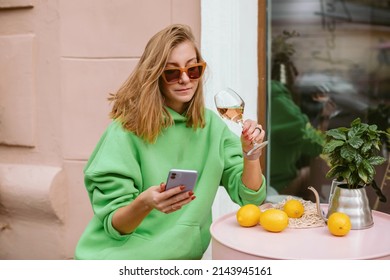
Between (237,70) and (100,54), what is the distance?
78 centimetres

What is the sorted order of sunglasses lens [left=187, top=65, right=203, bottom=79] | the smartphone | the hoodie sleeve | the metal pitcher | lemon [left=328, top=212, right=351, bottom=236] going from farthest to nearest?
the hoodie sleeve
sunglasses lens [left=187, top=65, right=203, bottom=79]
the metal pitcher
lemon [left=328, top=212, right=351, bottom=236]
the smartphone

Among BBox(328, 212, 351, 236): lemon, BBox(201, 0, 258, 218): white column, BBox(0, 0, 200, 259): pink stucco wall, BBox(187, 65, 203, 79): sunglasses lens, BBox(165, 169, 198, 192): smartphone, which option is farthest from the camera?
BBox(0, 0, 200, 259): pink stucco wall

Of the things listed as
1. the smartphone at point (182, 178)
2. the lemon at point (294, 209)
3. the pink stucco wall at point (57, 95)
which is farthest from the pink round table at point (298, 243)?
the pink stucco wall at point (57, 95)

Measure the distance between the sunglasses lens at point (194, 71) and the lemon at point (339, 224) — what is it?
2.19ft

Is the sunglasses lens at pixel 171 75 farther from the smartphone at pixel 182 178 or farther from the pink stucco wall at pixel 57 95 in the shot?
the pink stucco wall at pixel 57 95

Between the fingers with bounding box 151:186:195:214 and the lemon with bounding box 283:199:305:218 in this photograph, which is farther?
the lemon with bounding box 283:199:305:218

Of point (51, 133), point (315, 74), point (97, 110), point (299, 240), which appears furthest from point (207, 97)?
point (315, 74)

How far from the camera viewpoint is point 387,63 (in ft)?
17.2

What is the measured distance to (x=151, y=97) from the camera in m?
2.29

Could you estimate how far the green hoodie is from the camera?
2.26 metres

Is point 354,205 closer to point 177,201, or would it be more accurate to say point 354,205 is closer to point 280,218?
point 280,218

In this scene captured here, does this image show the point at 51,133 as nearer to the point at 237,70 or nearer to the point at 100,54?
the point at 100,54

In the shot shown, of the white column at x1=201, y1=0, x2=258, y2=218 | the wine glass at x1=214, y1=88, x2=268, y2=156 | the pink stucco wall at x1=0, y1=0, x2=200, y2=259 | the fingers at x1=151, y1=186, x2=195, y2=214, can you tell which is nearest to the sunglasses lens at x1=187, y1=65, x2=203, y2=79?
the wine glass at x1=214, y1=88, x2=268, y2=156

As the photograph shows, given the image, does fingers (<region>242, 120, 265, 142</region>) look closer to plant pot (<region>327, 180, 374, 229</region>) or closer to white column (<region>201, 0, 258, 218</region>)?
plant pot (<region>327, 180, 374, 229</region>)
